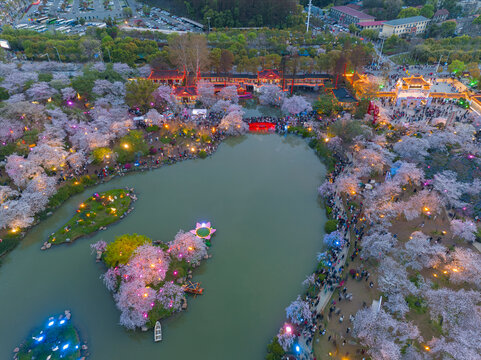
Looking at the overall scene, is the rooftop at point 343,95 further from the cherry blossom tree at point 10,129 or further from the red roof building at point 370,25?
the cherry blossom tree at point 10,129

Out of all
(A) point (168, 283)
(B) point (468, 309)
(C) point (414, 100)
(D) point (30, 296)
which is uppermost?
(C) point (414, 100)

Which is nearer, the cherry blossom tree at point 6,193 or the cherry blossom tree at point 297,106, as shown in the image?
the cherry blossom tree at point 6,193

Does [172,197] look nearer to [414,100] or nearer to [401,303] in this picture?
[401,303]

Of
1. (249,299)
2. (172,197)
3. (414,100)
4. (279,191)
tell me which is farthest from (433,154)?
(172,197)

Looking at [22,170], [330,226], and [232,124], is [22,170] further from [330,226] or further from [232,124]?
[330,226]

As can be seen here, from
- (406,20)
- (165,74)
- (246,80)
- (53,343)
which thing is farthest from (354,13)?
(53,343)

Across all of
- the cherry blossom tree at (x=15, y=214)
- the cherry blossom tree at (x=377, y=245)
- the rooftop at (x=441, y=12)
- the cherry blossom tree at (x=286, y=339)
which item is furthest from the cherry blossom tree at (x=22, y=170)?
the rooftop at (x=441, y=12)
